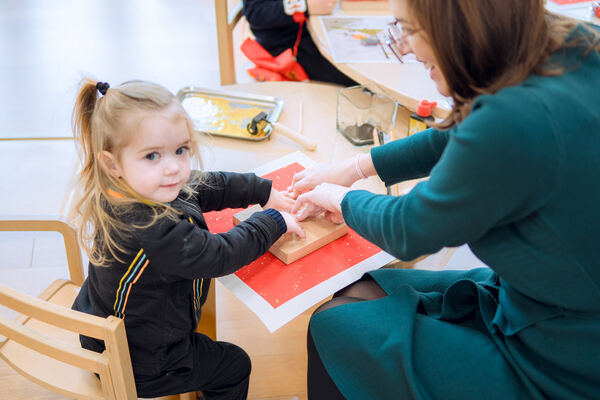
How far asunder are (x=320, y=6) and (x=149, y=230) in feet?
4.45

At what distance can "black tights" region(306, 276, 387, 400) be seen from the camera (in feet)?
3.41

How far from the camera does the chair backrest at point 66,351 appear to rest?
31.9 inches

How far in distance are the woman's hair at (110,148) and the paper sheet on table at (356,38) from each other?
89cm

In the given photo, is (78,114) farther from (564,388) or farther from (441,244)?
(564,388)

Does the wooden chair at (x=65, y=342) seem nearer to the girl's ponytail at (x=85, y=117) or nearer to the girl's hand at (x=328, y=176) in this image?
the girl's ponytail at (x=85, y=117)

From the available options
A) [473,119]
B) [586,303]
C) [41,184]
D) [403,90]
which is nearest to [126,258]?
[473,119]

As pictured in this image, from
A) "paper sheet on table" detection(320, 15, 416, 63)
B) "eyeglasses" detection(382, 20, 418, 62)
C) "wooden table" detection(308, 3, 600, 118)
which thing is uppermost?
"eyeglasses" detection(382, 20, 418, 62)

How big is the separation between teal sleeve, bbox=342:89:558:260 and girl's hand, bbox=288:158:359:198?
15.3 inches

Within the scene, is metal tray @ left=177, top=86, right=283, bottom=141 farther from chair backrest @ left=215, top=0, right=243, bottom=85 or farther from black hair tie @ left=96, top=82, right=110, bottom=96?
black hair tie @ left=96, top=82, right=110, bottom=96

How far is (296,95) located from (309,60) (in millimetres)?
691

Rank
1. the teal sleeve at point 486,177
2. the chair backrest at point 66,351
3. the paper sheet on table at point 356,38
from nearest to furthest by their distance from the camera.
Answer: the teal sleeve at point 486,177, the chair backrest at point 66,351, the paper sheet on table at point 356,38

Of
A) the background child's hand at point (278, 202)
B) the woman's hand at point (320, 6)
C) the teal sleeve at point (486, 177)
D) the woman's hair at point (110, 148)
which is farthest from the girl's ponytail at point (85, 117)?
the woman's hand at point (320, 6)

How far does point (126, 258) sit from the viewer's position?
3.29 feet

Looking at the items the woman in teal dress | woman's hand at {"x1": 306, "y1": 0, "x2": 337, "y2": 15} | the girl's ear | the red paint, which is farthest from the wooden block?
woman's hand at {"x1": 306, "y1": 0, "x2": 337, "y2": 15}
